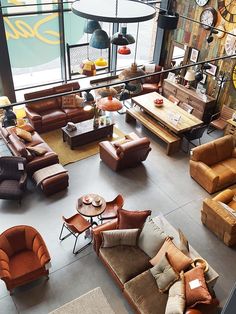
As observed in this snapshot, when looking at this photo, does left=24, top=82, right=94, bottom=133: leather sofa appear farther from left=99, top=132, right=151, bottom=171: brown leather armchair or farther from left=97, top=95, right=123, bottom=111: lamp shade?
left=97, top=95, right=123, bottom=111: lamp shade

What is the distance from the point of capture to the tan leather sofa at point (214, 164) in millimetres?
7387

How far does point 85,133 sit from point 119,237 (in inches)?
152

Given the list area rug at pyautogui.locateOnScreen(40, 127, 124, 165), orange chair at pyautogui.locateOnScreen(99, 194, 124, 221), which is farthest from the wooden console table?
orange chair at pyautogui.locateOnScreen(99, 194, 124, 221)

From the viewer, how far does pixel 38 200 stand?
706 cm

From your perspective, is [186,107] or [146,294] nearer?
[146,294]

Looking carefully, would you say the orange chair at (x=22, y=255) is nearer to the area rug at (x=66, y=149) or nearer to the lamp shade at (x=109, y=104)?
the lamp shade at (x=109, y=104)

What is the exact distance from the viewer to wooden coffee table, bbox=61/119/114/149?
854 cm

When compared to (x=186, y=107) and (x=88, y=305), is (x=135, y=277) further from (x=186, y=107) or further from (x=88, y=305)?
(x=186, y=107)

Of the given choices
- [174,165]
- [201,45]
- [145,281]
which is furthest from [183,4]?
[145,281]

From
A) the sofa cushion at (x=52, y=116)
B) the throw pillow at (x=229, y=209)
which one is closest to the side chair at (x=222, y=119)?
the throw pillow at (x=229, y=209)

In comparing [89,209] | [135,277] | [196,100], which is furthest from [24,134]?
[196,100]

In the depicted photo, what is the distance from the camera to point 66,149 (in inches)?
340

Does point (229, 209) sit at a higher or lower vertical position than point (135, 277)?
higher

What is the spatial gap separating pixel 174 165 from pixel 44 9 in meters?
5.65
